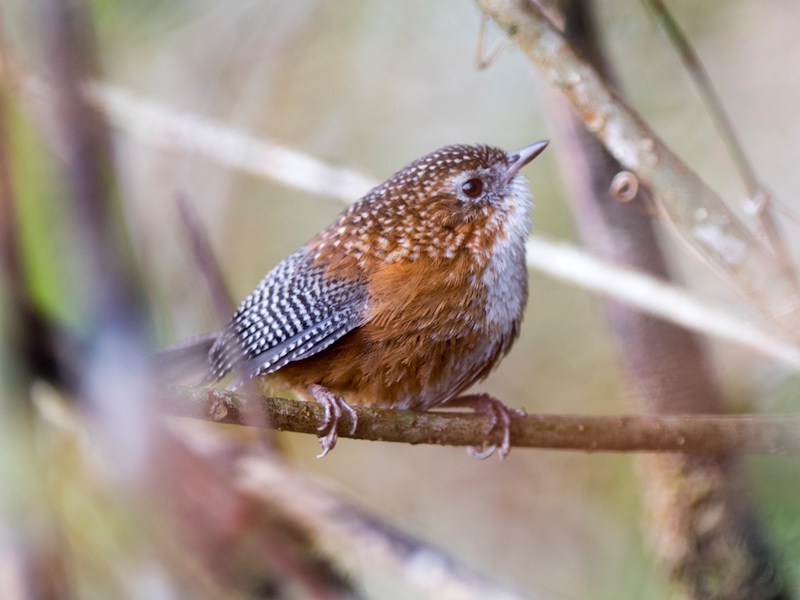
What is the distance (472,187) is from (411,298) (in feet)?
1.21

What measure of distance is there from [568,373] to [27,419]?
2645mm

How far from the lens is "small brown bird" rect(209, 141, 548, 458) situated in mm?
2174

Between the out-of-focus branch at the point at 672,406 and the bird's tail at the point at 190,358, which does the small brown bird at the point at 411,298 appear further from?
the out-of-focus branch at the point at 672,406

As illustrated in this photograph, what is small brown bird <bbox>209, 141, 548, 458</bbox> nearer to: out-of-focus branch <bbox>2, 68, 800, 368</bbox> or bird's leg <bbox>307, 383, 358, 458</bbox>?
bird's leg <bbox>307, 383, 358, 458</bbox>

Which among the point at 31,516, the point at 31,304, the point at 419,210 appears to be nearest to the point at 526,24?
the point at 419,210

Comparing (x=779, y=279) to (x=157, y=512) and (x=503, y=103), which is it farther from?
(x=503, y=103)

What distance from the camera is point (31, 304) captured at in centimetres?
153

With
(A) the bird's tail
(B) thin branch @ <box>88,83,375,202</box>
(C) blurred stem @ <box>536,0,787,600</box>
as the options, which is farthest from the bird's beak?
(A) the bird's tail

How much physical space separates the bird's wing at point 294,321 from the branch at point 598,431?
0.33 meters

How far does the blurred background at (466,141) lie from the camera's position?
3432 mm

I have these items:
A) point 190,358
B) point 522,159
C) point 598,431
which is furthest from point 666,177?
point 190,358

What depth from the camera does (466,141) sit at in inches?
150

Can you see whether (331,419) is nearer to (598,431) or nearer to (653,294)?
(598,431)

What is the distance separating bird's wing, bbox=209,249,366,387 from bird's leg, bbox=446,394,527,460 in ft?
1.43
